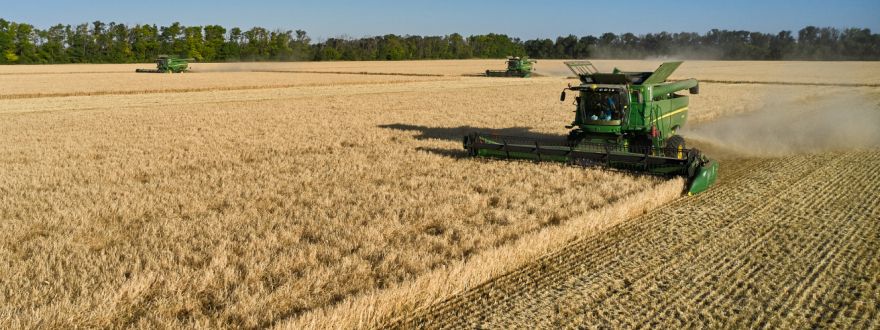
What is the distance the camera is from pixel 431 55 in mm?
113562

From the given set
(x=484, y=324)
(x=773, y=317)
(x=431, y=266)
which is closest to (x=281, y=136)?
(x=431, y=266)

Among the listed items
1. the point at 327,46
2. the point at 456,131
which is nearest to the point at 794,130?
the point at 456,131

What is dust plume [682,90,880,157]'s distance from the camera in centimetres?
1418

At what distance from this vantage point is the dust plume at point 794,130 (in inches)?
558

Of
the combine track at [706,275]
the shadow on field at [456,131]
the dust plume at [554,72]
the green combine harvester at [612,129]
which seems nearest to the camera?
the combine track at [706,275]

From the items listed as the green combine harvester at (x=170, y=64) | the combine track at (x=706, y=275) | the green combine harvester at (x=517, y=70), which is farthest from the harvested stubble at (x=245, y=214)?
the green combine harvester at (x=170, y=64)

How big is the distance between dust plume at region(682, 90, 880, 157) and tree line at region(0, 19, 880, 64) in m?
67.7

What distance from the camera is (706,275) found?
604 cm

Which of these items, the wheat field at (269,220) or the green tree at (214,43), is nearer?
the wheat field at (269,220)

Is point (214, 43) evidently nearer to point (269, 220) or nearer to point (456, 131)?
point (456, 131)

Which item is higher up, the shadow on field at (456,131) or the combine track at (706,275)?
the shadow on field at (456,131)

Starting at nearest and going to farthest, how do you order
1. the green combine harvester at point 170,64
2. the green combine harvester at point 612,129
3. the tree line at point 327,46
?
1. the green combine harvester at point 612,129
2. the green combine harvester at point 170,64
3. the tree line at point 327,46

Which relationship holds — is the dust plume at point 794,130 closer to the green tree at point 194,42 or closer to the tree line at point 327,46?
the tree line at point 327,46

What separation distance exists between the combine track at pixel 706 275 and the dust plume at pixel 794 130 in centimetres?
543
